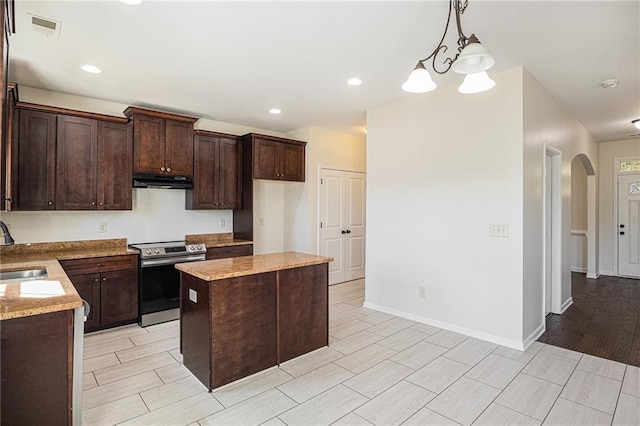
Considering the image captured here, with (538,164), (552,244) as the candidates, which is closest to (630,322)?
(552,244)

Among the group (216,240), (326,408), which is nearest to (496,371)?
(326,408)

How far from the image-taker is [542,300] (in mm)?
3705

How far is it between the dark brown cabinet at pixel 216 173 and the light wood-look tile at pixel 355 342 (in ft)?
8.55

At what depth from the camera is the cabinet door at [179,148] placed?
14.1 ft

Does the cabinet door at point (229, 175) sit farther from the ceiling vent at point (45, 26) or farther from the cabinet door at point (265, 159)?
the ceiling vent at point (45, 26)

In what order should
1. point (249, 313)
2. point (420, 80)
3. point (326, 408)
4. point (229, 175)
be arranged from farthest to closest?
point (229, 175) → point (249, 313) → point (326, 408) → point (420, 80)

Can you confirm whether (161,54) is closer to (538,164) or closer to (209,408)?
(209,408)

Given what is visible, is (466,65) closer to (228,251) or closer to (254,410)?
(254,410)

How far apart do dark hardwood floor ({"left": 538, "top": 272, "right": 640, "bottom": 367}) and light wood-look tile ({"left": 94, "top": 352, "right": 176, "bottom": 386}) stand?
3.68 m

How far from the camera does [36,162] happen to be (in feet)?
11.5

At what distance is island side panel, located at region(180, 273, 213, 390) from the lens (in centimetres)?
252

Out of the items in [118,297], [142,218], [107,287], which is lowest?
[118,297]

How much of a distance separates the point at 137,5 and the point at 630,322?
5775mm

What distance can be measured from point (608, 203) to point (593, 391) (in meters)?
5.61
